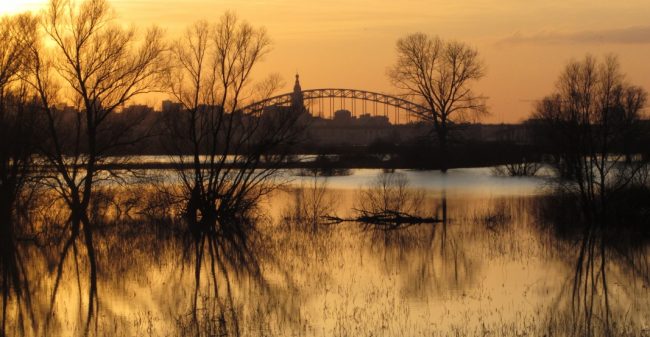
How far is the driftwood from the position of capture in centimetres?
2802

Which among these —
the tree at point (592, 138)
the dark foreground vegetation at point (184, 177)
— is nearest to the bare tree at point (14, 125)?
the dark foreground vegetation at point (184, 177)

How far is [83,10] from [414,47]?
32.4m

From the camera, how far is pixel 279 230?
1044 inches

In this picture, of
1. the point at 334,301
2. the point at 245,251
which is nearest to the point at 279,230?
the point at 245,251

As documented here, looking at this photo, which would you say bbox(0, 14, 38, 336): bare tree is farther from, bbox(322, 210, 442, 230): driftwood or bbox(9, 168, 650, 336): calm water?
bbox(322, 210, 442, 230): driftwood

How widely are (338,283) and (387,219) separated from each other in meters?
10.6

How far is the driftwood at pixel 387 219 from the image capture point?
2802cm

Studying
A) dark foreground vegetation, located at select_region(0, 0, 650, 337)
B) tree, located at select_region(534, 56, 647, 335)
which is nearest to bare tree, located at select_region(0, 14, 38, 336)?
dark foreground vegetation, located at select_region(0, 0, 650, 337)

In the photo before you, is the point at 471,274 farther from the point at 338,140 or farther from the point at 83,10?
the point at 338,140

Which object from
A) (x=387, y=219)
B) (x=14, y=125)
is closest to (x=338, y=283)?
(x=387, y=219)

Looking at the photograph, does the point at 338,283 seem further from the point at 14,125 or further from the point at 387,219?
the point at 14,125

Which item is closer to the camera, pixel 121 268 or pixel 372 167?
pixel 121 268

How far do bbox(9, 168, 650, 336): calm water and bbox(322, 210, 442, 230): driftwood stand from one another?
0.53 m

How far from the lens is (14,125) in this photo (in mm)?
26781
